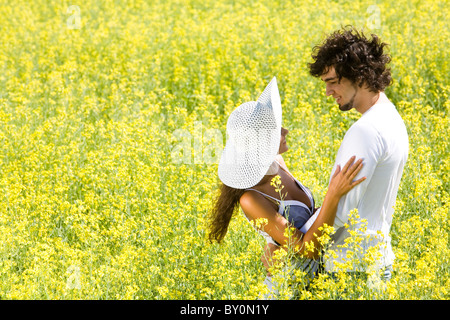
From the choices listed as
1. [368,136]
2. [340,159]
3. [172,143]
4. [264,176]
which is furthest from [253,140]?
[172,143]

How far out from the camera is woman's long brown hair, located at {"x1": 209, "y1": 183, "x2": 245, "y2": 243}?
10.6 ft

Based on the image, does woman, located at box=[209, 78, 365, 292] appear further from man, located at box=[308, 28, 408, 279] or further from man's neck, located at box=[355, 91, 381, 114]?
man's neck, located at box=[355, 91, 381, 114]

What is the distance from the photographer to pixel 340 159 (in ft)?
9.43

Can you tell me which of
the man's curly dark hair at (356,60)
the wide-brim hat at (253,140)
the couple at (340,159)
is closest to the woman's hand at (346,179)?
the couple at (340,159)

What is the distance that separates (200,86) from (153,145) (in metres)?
1.97

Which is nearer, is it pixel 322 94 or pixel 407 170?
pixel 407 170

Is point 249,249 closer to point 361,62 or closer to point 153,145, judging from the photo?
point 361,62

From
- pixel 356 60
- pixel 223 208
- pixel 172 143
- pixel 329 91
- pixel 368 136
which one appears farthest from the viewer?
pixel 172 143

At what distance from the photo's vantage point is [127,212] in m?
4.76

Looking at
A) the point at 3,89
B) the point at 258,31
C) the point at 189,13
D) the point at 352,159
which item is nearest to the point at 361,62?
the point at 352,159

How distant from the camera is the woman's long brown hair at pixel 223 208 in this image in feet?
10.6

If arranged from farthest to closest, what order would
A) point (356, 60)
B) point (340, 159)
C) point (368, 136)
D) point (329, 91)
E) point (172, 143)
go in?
point (172, 143) → point (329, 91) → point (356, 60) → point (340, 159) → point (368, 136)

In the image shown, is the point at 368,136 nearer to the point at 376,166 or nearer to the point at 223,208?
the point at 376,166

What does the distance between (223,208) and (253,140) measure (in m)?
0.49
